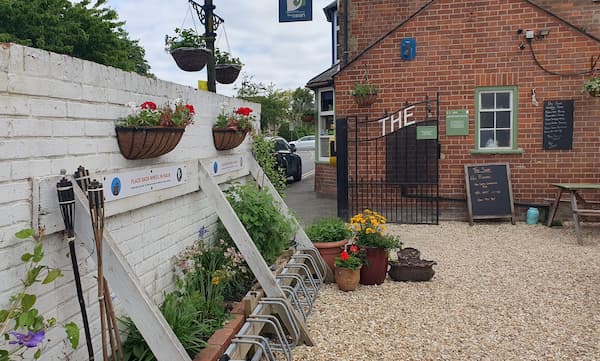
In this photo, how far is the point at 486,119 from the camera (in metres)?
8.88

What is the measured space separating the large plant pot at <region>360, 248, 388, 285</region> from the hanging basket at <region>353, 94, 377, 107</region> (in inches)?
173

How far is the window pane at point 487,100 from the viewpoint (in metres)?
8.85

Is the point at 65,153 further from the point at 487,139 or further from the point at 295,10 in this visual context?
the point at 487,139

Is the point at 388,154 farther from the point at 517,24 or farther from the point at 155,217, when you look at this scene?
the point at 155,217

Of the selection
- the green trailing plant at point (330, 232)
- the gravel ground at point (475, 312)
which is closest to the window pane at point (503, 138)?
the gravel ground at point (475, 312)

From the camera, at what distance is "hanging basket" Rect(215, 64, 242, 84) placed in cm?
695

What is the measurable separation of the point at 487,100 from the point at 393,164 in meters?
2.04

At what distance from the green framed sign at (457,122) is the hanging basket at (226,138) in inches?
194

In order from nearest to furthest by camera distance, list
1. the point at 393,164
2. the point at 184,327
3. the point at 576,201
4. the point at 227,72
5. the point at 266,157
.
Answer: the point at 184,327 → the point at 266,157 → the point at 227,72 → the point at 576,201 → the point at 393,164

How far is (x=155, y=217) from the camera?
145 inches

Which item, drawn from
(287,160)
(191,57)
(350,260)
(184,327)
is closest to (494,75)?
(350,260)

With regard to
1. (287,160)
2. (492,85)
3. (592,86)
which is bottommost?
(287,160)

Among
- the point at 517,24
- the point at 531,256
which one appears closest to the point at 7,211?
the point at 531,256

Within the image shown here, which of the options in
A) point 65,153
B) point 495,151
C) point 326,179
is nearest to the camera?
point 65,153
